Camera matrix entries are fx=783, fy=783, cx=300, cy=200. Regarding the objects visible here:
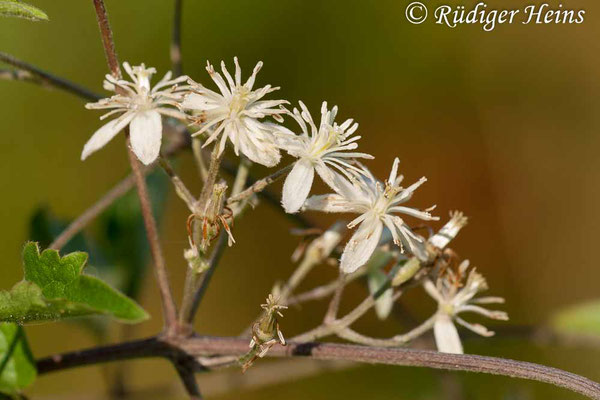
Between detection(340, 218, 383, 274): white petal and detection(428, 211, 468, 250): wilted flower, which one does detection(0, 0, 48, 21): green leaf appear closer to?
detection(340, 218, 383, 274): white petal

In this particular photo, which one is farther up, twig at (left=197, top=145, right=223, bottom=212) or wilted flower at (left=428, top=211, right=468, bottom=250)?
wilted flower at (left=428, top=211, right=468, bottom=250)

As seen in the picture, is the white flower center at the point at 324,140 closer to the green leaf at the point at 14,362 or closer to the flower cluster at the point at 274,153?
the flower cluster at the point at 274,153

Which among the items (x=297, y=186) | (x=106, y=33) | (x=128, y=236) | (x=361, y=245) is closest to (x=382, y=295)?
(x=361, y=245)

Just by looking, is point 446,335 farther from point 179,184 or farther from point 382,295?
point 179,184

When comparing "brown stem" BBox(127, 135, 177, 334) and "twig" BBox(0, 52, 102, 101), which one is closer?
"brown stem" BBox(127, 135, 177, 334)

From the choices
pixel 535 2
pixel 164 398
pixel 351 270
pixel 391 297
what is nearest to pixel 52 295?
pixel 351 270

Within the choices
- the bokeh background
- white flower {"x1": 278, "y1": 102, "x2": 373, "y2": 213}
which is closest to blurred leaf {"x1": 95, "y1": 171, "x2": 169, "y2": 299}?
the bokeh background

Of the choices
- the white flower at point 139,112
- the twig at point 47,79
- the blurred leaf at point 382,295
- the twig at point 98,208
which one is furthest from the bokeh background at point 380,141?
the white flower at point 139,112
